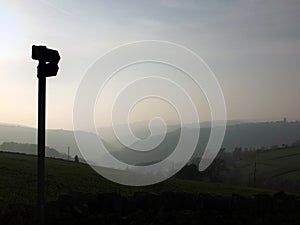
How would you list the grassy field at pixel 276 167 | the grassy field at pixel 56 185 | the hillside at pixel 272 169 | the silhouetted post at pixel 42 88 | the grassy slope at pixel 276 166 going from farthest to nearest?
the grassy slope at pixel 276 166, the grassy field at pixel 276 167, the hillside at pixel 272 169, the grassy field at pixel 56 185, the silhouetted post at pixel 42 88

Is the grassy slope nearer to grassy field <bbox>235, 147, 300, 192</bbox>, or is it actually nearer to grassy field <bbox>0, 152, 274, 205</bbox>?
grassy field <bbox>235, 147, 300, 192</bbox>

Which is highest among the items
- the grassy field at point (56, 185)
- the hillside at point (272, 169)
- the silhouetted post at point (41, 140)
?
the silhouetted post at point (41, 140)

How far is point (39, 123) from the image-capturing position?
9.93 metres

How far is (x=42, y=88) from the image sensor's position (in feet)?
33.2

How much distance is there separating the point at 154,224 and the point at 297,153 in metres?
96.1

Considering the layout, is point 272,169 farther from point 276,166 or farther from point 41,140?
point 41,140

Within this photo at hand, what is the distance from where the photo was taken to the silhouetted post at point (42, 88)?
9812mm

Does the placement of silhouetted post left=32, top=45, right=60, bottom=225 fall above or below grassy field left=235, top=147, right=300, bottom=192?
above

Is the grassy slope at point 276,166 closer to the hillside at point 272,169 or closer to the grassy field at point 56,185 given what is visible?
the hillside at point 272,169

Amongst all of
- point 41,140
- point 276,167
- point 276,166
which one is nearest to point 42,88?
point 41,140

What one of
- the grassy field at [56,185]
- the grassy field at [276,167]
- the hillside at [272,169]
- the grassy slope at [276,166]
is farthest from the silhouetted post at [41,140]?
the grassy slope at [276,166]

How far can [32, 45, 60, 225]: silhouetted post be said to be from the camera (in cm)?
981

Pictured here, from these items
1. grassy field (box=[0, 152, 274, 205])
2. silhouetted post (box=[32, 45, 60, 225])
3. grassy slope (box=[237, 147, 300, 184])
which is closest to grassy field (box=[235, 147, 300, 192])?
grassy slope (box=[237, 147, 300, 184])

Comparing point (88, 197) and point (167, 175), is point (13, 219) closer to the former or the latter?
point (88, 197)
